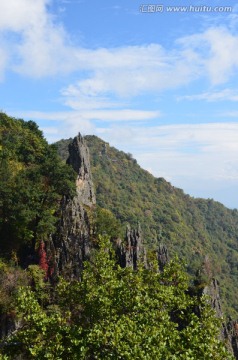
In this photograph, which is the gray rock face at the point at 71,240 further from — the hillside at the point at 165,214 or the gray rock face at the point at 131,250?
the hillside at the point at 165,214

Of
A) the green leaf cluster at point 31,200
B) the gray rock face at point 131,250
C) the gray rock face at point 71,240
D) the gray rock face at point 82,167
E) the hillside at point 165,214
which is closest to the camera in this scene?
the green leaf cluster at point 31,200

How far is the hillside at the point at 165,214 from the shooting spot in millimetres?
113625

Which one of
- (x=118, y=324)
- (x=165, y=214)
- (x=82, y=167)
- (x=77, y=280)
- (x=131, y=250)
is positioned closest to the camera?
(x=118, y=324)

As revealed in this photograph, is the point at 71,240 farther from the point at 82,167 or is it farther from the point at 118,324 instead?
the point at 118,324

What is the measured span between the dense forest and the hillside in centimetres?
175

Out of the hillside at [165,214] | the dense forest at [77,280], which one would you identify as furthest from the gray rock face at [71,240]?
the hillside at [165,214]

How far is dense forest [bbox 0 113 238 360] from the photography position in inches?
577

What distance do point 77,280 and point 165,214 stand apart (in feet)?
317

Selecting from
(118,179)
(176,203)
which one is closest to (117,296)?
(118,179)

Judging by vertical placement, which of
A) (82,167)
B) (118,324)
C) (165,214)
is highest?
(82,167)

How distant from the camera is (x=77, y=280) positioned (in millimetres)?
37094

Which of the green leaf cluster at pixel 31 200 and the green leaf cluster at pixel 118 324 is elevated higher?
the green leaf cluster at pixel 31 200

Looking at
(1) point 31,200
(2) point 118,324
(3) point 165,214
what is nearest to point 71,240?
(1) point 31,200

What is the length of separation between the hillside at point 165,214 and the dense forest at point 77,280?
1.75 meters
